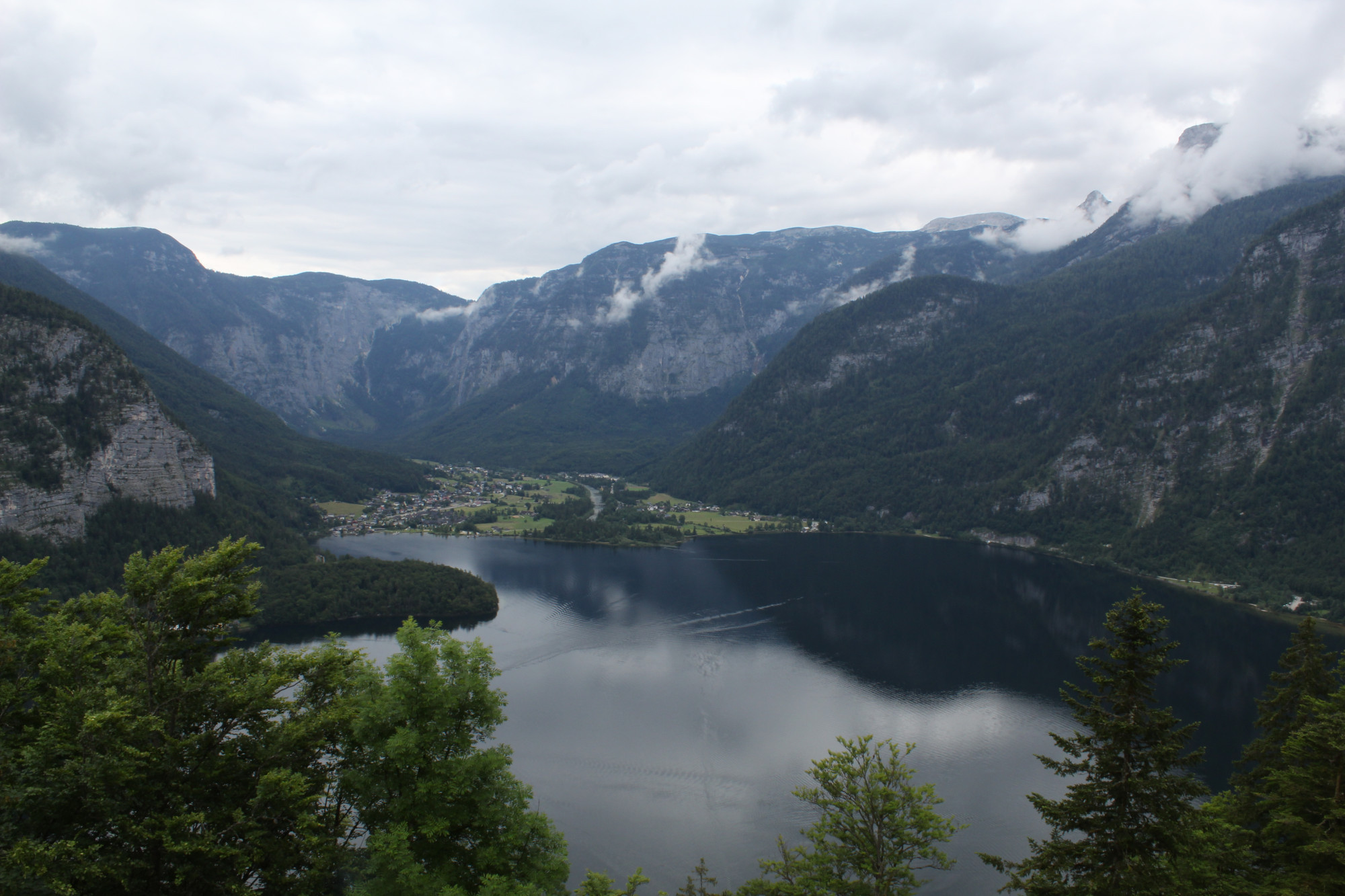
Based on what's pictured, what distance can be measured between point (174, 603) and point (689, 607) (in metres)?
60.8

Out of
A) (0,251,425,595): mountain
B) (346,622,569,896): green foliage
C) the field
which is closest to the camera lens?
(346,622,569,896): green foliage

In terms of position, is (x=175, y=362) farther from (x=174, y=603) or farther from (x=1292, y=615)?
(x=1292, y=615)

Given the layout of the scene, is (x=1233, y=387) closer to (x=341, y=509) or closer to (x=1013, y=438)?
(x=1013, y=438)

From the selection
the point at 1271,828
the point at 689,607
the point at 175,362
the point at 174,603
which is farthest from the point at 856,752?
the point at 175,362

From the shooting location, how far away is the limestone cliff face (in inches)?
3652

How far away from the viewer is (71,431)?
225ft

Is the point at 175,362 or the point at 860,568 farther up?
the point at 175,362

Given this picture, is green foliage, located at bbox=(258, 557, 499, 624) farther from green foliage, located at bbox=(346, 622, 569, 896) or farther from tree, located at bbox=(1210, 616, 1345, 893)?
tree, located at bbox=(1210, 616, 1345, 893)

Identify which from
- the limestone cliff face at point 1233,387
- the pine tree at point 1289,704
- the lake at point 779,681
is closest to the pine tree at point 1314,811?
the pine tree at point 1289,704

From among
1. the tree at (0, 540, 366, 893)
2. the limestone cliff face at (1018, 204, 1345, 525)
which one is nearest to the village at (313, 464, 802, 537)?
the limestone cliff face at (1018, 204, 1345, 525)

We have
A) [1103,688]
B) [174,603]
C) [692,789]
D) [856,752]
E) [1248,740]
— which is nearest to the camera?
[1103,688]

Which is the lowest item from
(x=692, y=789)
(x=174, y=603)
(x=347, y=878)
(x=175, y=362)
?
(x=692, y=789)

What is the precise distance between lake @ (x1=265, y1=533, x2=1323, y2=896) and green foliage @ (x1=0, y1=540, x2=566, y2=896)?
1929 cm

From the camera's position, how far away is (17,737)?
47.3 ft
